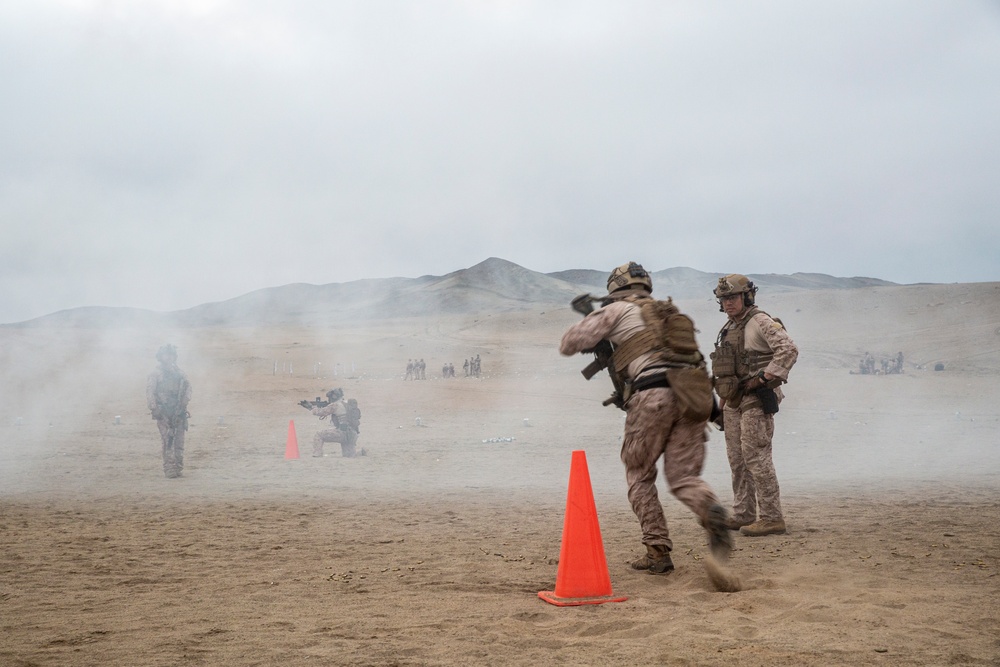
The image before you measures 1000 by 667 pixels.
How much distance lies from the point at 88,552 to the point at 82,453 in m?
9.54

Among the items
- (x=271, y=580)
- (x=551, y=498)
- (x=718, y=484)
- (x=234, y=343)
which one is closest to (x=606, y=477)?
(x=718, y=484)

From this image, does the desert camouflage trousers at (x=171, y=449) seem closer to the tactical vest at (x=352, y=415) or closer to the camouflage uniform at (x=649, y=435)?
the tactical vest at (x=352, y=415)

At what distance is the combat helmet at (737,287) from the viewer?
7.41 m

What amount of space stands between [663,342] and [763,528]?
2.36 m

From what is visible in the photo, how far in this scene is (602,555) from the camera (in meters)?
5.15

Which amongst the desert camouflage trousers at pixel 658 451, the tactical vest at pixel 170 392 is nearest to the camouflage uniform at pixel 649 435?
the desert camouflage trousers at pixel 658 451

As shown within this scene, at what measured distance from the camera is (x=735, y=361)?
7465 mm

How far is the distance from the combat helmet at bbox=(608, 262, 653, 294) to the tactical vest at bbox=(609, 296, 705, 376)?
0.98 ft

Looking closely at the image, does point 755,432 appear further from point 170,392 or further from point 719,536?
point 170,392

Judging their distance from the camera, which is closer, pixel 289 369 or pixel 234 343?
pixel 289 369

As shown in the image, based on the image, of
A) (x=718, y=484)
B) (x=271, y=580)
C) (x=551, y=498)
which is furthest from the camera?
(x=718, y=484)

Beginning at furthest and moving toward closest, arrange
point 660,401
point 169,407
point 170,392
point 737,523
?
point 170,392 < point 169,407 < point 737,523 < point 660,401

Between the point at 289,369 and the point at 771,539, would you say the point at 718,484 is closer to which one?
the point at 771,539

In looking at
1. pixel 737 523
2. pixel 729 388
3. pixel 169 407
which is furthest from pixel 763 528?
pixel 169 407
